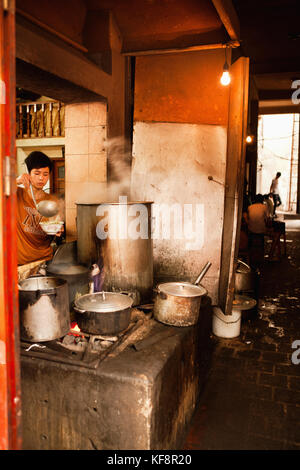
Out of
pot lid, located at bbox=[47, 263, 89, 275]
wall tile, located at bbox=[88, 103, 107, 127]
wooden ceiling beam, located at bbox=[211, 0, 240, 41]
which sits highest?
wooden ceiling beam, located at bbox=[211, 0, 240, 41]

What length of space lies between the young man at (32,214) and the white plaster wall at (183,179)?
4.78ft

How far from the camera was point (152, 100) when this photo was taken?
5.53 metres

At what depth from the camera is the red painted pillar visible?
6.12 feet

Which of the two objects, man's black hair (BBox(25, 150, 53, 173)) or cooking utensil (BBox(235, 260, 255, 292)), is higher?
man's black hair (BBox(25, 150, 53, 173))

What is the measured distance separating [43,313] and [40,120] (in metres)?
13.8

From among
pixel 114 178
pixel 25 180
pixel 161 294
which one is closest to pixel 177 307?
pixel 161 294

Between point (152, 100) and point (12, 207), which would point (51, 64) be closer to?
point (152, 100)

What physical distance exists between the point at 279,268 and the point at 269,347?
20.9ft

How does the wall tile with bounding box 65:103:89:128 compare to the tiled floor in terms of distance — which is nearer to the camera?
the tiled floor

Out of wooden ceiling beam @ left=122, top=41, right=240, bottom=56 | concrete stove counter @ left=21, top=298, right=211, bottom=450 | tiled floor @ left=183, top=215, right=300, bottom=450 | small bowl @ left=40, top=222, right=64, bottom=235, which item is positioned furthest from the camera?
wooden ceiling beam @ left=122, top=41, right=240, bottom=56

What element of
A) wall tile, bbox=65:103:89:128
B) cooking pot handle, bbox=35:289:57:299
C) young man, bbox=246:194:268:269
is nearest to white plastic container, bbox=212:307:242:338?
cooking pot handle, bbox=35:289:57:299

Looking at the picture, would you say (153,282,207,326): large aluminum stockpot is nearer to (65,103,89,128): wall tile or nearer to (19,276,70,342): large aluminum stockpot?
(19,276,70,342): large aluminum stockpot

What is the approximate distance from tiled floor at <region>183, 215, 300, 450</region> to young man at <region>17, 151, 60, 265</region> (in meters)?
2.80

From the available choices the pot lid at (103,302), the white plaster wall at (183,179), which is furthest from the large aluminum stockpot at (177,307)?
the white plaster wall at (183,179)
